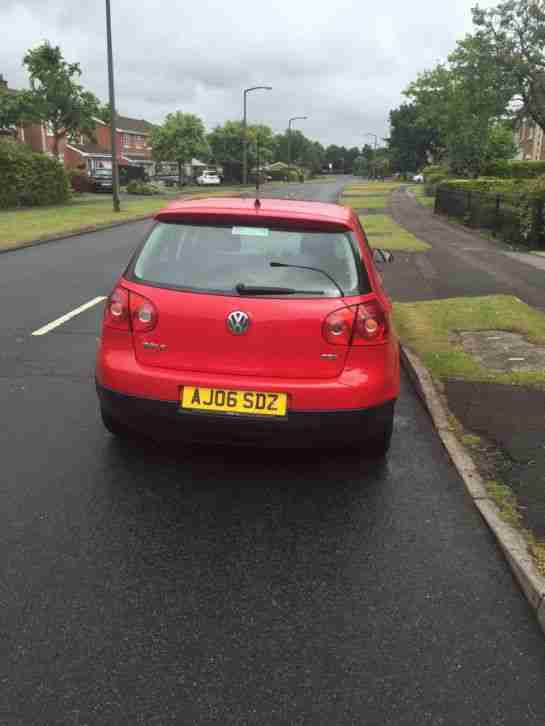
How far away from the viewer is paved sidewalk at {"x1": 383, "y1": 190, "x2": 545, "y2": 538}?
13.3 feet

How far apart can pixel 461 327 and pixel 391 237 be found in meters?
12.1

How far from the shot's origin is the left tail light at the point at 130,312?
3.81 metres

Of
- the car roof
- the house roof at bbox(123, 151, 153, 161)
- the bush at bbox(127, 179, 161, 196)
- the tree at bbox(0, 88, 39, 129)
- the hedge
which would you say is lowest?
the bush at bbox(127, 179, 161, 196)

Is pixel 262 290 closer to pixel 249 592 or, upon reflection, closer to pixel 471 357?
pixel 249 592

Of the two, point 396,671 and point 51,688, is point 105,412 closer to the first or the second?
point 51,688

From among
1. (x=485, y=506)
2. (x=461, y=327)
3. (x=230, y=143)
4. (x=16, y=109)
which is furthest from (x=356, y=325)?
(x=230, y=143)

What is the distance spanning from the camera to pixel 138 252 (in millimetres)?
4105

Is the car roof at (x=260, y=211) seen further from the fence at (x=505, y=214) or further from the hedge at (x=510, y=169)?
the hedge at (x=510, y=169)

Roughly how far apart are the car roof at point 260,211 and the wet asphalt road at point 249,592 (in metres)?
1.53

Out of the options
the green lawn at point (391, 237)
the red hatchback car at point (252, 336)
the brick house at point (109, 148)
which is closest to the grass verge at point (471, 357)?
the red hatchback car at point (252, 336)

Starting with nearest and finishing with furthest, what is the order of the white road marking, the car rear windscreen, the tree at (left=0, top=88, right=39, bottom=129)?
the car rear windscreen → the white road marking → the tree at (left=0, top=88, right=39, bottom=129)

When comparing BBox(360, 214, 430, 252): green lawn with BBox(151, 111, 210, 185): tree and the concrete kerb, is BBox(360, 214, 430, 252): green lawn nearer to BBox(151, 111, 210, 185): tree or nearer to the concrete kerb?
the concrete kerb

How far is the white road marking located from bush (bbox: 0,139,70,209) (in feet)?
81.7

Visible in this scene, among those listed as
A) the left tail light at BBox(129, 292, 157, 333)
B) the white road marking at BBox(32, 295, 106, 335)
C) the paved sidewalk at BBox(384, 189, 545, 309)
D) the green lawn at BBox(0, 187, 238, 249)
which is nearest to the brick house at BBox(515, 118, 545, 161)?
the green lawn at BBox(0, 187, 238, 249)
